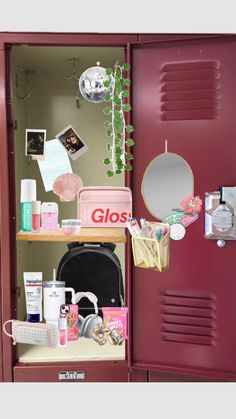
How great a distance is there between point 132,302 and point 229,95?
0.96m

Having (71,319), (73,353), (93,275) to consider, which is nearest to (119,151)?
(93,275)

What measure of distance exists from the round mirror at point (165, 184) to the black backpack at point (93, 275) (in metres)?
0.45

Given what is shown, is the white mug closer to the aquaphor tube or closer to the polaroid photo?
the aquaphor tube

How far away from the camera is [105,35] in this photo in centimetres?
180

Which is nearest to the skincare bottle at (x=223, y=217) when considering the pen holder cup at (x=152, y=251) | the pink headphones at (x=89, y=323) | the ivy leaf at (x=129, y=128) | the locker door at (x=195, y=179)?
the locker door at (x=195, y=179)

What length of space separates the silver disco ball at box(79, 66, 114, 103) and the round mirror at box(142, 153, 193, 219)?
39cm

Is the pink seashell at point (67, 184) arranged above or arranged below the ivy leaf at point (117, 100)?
below

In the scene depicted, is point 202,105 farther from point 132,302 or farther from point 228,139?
point 132,302

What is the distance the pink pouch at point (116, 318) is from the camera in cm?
194

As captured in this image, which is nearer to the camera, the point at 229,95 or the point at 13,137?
the point at 229,95

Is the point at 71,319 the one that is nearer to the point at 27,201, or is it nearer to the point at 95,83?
the point at 27,201

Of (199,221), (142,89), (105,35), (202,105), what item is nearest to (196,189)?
(199,221)

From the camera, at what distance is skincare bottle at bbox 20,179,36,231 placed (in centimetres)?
196

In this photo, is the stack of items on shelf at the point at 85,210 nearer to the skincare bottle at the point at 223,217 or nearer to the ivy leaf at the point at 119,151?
the ivy leaf at the point at 119,151
